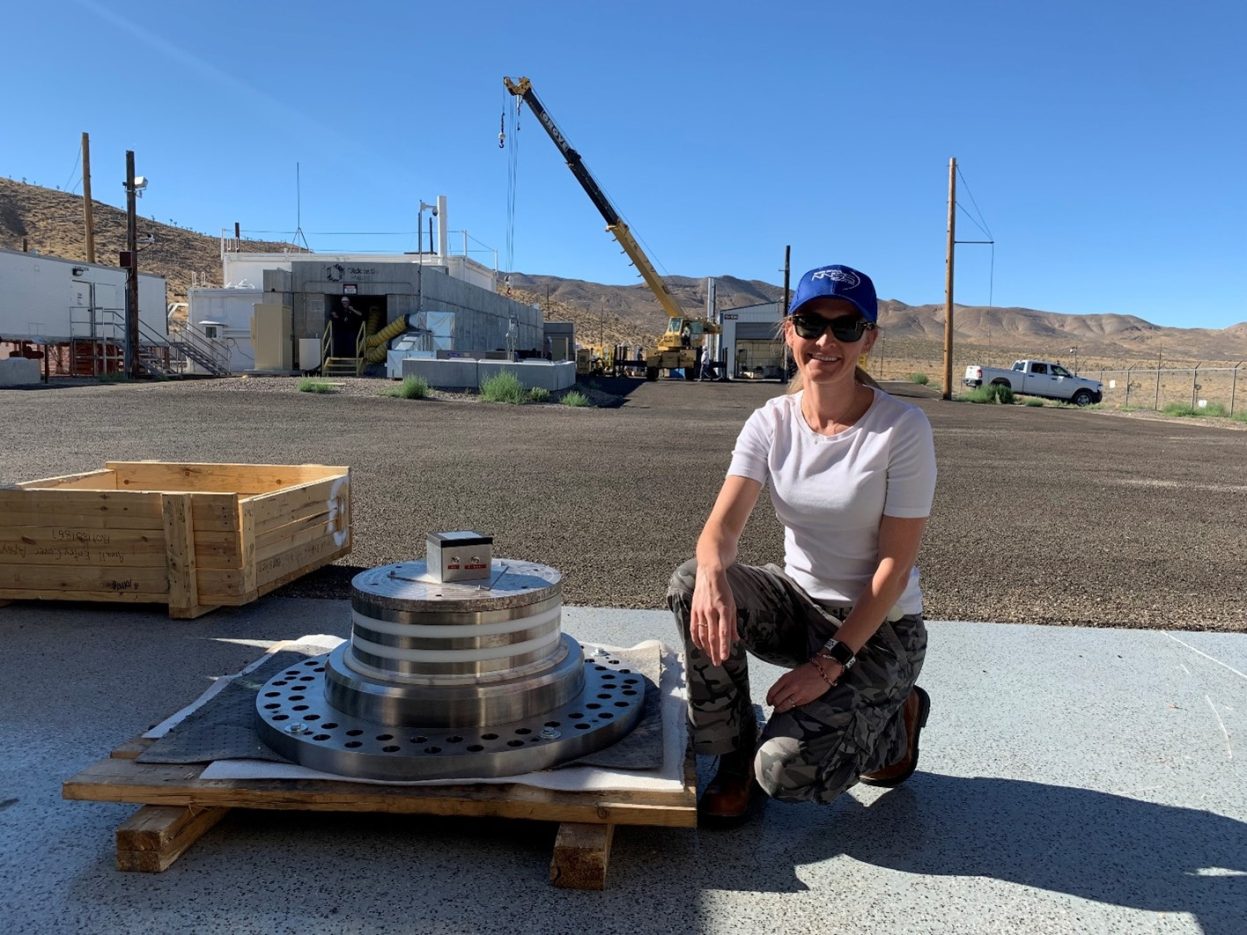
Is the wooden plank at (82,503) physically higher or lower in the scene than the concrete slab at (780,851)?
higher

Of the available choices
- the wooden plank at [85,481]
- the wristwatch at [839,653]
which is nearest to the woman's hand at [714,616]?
the wristwatch at [839,653]

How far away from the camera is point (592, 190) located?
4731 cm

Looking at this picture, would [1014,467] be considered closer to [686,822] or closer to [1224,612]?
[1224,612]

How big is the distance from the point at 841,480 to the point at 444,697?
133 cm

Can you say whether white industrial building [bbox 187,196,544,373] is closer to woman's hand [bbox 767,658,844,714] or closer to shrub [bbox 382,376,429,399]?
shrub [bbox 382,376,429,399]

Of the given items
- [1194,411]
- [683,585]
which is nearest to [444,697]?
[683,585]

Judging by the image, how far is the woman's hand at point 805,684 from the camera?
8.54 ft

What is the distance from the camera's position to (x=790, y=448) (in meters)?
2.94

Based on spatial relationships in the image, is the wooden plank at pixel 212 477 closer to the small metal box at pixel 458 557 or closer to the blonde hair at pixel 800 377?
the small metal box at pixel 458 557

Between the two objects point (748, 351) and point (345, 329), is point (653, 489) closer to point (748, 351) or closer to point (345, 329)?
point (345, 329)

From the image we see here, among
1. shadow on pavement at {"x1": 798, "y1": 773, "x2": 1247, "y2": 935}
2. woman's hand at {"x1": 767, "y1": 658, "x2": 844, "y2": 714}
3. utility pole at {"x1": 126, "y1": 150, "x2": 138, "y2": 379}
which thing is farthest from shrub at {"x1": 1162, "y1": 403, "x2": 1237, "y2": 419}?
utility pole at {"x1": 126, "y1": 150, "x2": 138, "y2": 379}

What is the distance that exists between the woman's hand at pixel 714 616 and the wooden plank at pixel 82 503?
10.7 feet

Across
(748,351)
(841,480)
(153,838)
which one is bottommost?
(153,838)

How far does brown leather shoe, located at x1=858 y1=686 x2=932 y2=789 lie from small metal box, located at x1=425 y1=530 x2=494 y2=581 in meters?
1.39
